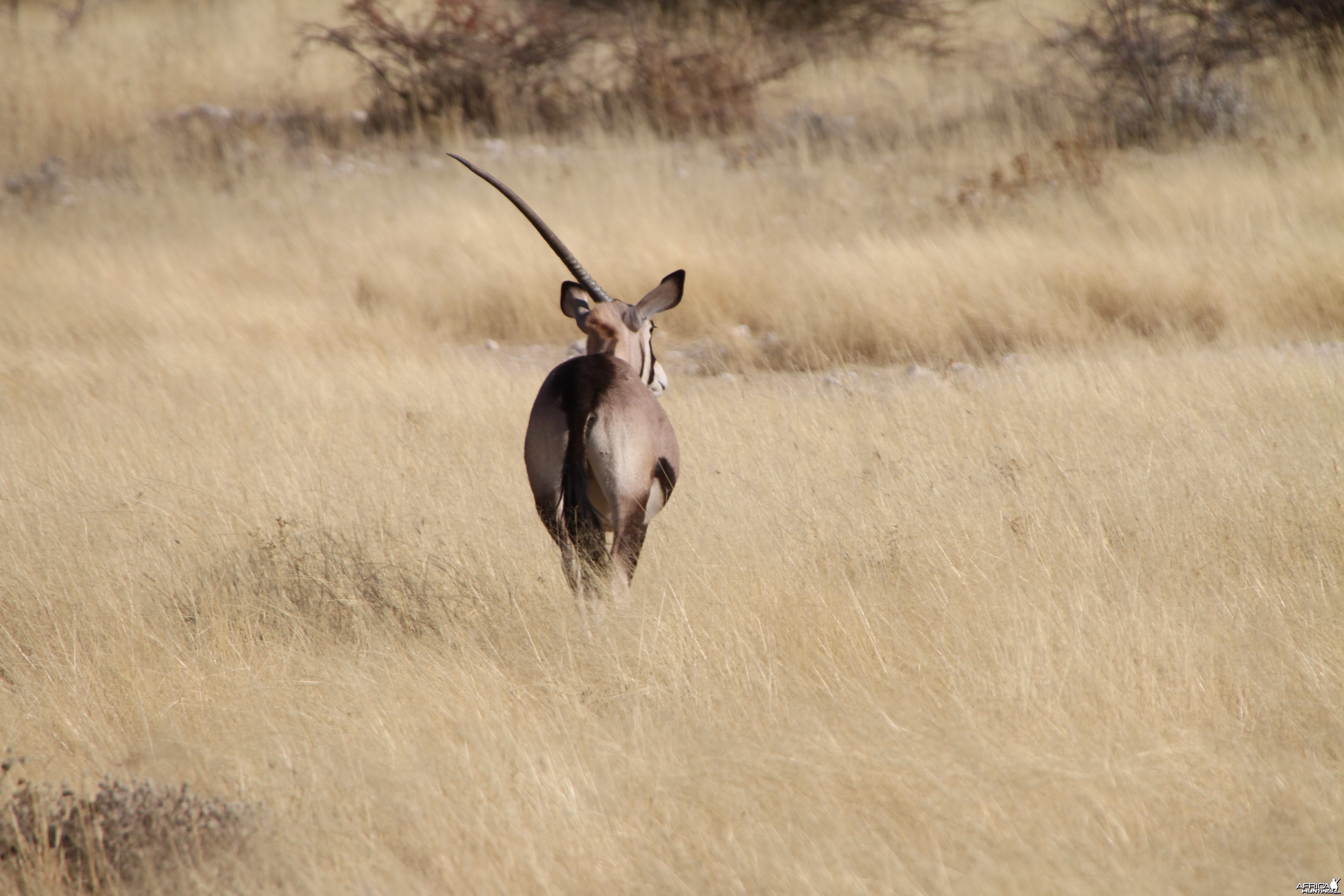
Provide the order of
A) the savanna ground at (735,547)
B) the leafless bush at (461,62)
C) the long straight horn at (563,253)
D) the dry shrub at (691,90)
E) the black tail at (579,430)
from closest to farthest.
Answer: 1. the savanna ground at (735,547)
2. the black tail at (579,430)
3. the long straight horn at (563,253)
4. the dry shrub at (691,90)
5. the leafless bush at (461,62)

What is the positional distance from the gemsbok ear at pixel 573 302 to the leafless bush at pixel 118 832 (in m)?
2.14

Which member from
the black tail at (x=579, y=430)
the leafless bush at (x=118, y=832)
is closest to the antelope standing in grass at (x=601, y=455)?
the black tail at (x=579, y=430)

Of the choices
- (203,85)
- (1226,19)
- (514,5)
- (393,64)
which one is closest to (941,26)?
(1226,19)

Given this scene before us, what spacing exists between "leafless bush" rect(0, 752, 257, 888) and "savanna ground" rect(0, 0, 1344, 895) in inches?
1.0

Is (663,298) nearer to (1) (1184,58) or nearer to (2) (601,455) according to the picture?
(2) (601,455)

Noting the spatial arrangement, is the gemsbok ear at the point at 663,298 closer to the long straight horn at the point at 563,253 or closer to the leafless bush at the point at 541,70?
the long straight horn at the point at 563,253

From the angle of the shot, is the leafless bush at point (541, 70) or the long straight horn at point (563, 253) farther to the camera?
the leafless bush at point (541, 70)

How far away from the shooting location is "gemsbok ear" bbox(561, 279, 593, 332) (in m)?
4.23

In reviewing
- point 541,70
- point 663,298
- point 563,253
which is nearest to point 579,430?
point 663,298

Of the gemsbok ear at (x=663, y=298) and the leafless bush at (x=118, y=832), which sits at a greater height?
the gemsbok ear at (x=663, y=298)

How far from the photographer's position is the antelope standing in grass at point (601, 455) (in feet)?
12.0

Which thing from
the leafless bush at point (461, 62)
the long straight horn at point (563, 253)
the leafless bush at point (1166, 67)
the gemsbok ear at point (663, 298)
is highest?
the leafless bush at point (461, 62)

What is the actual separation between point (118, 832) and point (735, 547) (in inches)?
102

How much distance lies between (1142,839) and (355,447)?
4775mm
